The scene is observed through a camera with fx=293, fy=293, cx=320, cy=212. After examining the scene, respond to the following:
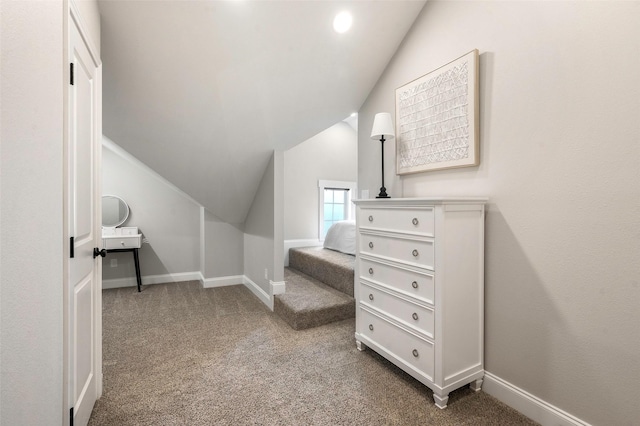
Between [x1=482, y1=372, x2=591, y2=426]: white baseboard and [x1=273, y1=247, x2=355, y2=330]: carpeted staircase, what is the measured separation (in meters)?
1.35

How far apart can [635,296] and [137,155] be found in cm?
367

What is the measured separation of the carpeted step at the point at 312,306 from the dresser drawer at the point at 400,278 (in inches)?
31.2

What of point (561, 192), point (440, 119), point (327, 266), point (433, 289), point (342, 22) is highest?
point (342, 22)

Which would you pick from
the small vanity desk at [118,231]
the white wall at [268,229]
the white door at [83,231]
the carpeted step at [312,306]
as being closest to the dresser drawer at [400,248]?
the carpeted step at [312,306]

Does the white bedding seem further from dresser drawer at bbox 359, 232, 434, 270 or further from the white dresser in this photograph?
the white dresser

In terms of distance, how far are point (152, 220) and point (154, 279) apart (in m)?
0.85

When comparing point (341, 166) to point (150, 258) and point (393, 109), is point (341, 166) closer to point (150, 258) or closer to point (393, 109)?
point (393, 109)

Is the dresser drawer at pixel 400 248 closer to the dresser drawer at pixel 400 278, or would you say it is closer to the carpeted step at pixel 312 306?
the dresser drawer at pixel 400 278

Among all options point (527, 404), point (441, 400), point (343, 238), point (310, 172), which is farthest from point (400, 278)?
point (310, 172)

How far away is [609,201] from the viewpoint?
4.23ft

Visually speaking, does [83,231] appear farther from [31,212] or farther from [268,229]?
[268,229]

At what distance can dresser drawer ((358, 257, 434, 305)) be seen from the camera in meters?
1.63

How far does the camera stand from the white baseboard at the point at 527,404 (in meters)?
1.42

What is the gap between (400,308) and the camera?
1806 millimetres
